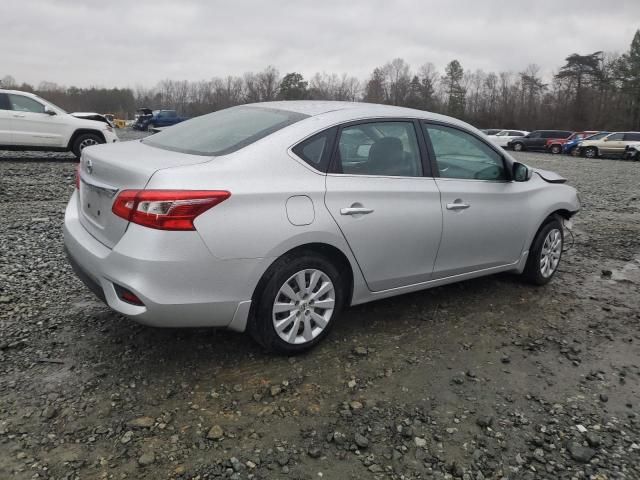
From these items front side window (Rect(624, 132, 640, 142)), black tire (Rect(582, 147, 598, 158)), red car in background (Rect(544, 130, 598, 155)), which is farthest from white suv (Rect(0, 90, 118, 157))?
red car in background (Rect(544, 130, 598, 155))

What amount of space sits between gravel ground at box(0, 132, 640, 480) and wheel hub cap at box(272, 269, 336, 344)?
191mm

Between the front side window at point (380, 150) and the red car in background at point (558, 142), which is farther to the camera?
the red car in background at point (558, 142)

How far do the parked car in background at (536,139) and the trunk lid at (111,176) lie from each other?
36.1m

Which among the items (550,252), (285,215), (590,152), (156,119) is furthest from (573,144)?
(285,215)

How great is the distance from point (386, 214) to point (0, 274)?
3312 millimetres

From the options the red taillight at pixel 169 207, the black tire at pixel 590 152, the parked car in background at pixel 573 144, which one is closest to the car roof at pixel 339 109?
the red taillight at pixel 169 207

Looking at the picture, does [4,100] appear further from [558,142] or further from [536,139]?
[536,139]

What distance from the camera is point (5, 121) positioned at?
11.8 metres

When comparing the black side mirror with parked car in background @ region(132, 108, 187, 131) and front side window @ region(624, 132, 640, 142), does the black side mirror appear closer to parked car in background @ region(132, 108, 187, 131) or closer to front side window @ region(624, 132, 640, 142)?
front side window @ region(624, 132, 640, 142)

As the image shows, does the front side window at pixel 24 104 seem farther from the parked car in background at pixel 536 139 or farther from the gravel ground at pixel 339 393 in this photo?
the parked car in background at pixel 536 139

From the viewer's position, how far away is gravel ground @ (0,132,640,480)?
7.93ft

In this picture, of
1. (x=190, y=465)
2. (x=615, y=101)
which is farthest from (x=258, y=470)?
(x=615, y=101)

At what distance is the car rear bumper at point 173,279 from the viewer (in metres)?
2.71

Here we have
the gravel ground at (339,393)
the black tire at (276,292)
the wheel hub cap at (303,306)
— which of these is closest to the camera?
the gravel ground at (339,393)
